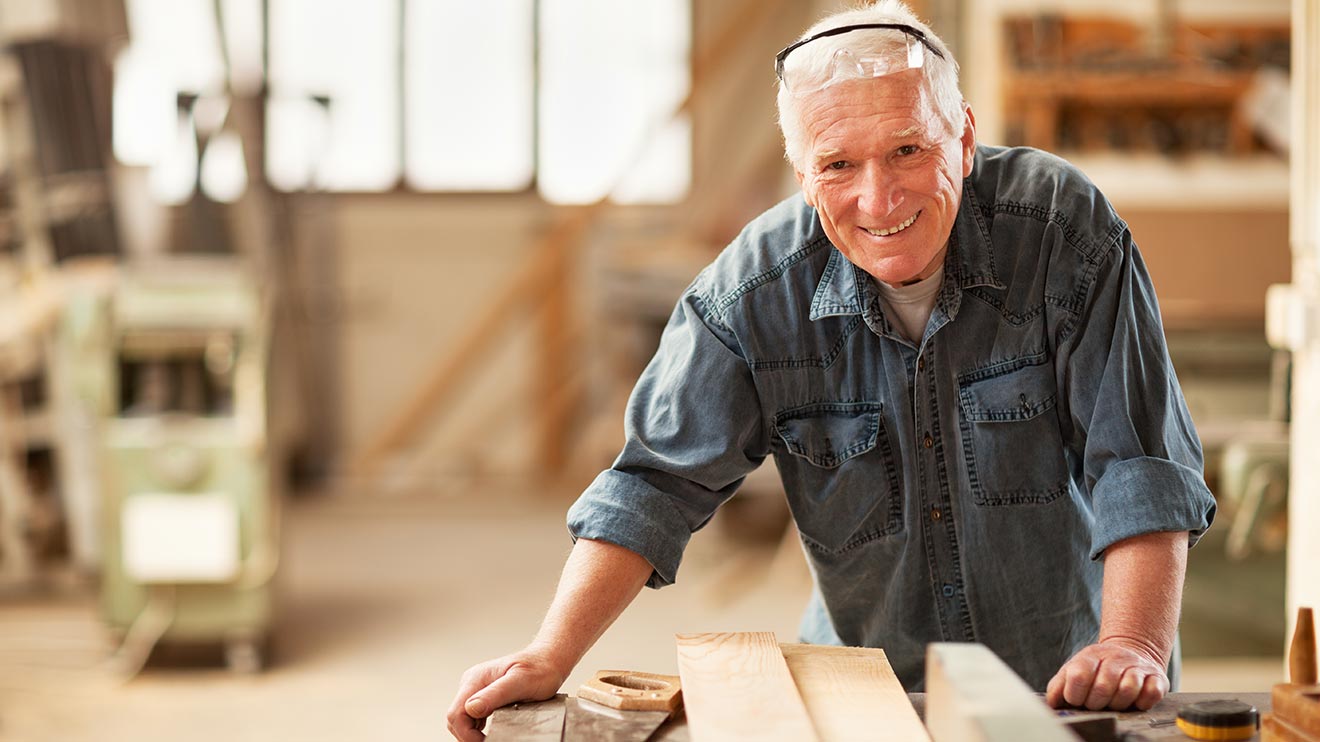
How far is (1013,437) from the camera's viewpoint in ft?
5.33

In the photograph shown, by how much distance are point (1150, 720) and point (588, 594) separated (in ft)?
1.95

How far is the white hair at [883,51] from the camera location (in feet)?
4.88

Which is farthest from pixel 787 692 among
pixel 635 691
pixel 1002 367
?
pixel 1002 367

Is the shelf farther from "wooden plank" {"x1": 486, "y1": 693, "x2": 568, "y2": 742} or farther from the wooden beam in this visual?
the wooden beam

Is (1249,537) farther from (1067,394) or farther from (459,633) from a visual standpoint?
(459,633)

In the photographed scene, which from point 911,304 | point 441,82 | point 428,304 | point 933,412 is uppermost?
point 441,82

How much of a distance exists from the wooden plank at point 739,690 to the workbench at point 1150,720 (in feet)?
0.12

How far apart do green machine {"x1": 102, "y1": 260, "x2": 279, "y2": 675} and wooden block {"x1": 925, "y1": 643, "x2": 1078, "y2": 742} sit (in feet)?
11.2

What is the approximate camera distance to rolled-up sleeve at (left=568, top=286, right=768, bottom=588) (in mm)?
1561

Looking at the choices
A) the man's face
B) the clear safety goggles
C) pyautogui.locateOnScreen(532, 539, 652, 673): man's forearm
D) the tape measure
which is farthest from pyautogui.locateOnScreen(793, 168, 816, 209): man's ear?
the tape measure

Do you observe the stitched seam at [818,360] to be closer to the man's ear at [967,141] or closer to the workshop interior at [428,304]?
the man's ear at [967,141]

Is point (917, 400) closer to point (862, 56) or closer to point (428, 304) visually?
point (862, 56)

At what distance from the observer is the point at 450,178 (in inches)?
312

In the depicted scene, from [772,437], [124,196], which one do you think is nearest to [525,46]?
[124,196]
